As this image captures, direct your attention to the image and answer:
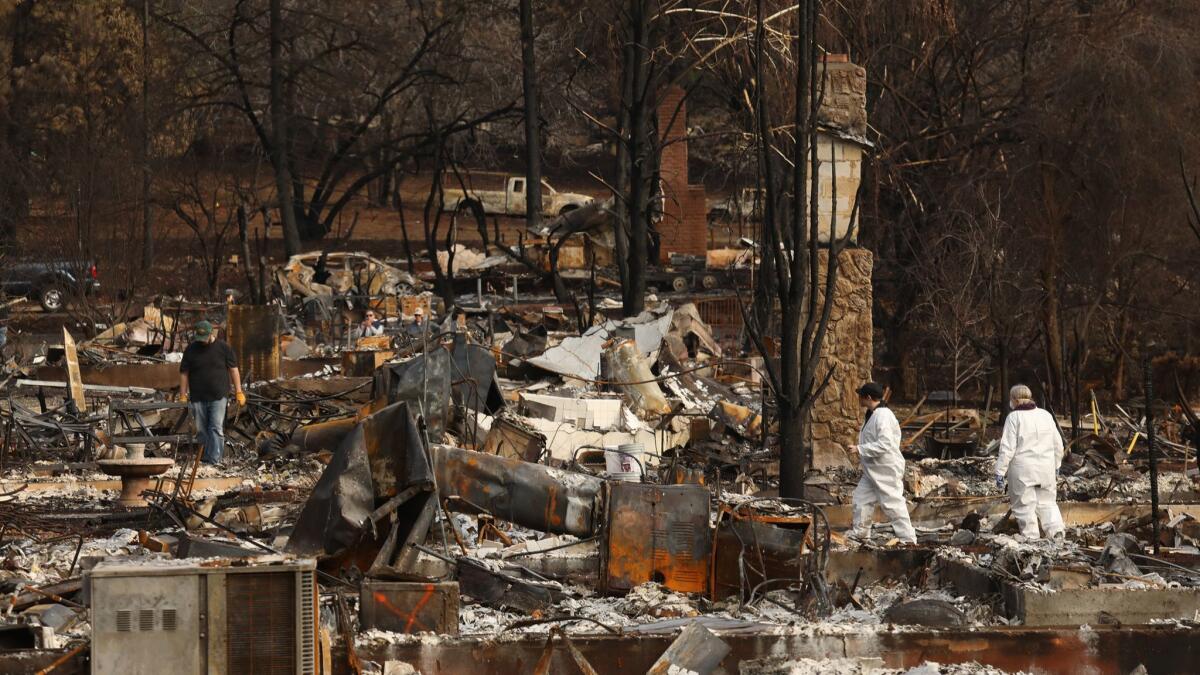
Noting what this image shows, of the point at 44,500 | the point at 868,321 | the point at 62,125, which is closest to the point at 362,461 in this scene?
the point at 44,500

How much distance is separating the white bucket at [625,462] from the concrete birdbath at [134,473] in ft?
13.6

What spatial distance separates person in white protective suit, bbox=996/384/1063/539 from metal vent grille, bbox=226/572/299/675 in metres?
7.44

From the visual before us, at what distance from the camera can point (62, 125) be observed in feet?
125

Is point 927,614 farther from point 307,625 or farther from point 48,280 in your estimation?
point 48,280

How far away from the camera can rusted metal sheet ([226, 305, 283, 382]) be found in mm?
22406

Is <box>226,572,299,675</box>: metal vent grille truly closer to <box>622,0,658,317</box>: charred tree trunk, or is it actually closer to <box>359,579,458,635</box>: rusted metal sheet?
<box>359,579,458,635</box>: rusted metal sheet

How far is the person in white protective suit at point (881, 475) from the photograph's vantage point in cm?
1335

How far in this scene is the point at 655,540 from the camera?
11344 mm

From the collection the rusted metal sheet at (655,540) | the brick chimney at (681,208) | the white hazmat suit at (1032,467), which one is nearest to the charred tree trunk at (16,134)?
→ the brick chimney at (681,208)

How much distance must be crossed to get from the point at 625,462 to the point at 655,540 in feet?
14.6

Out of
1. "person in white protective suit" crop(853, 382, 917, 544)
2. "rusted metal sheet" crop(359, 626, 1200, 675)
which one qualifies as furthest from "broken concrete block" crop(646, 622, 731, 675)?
"person in white protective suit" crop(853, 382, 917, 544)

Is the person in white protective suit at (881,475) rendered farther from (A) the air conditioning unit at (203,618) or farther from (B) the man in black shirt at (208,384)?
(B) the man in black shirt at (208,384)

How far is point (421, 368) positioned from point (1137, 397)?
1424cm

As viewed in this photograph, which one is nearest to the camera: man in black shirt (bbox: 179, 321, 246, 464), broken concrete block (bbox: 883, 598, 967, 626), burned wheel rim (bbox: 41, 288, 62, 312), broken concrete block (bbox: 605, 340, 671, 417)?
broken concrete block (bbox: 883, 598, 967, 626)
